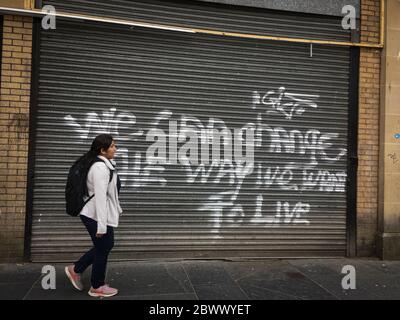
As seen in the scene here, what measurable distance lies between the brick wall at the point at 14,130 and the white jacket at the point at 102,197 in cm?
169

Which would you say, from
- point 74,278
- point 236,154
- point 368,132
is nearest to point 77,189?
point 74,278

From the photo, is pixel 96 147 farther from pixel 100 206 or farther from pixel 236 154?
pixel 236 154

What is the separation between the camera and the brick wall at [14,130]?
4902mm

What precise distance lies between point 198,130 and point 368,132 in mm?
2811

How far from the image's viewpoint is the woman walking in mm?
3691

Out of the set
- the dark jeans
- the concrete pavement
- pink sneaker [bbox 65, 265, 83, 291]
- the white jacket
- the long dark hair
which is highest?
the long dark hair

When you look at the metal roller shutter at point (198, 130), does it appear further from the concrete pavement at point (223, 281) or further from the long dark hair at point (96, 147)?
the long dark hair at point (96, 147)

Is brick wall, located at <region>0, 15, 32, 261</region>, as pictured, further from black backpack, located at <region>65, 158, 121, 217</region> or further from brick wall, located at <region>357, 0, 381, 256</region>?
brick wall, located at <region>357, 0, 381, 256</region>

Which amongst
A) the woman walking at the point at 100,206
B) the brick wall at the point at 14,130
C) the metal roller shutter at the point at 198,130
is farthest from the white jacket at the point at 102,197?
the brick wall at the point at 14,130

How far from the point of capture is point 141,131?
533cm

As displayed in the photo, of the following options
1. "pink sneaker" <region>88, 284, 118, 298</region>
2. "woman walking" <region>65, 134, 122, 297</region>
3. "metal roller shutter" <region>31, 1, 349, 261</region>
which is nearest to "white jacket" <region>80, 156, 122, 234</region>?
"woman walking" <region>65, 134, 122, 297</region>

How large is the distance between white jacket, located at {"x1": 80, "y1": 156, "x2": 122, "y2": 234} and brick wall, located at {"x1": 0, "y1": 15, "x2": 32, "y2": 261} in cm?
169

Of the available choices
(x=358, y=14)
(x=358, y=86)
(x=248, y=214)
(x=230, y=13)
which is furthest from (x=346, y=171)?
(x=230, y=13)

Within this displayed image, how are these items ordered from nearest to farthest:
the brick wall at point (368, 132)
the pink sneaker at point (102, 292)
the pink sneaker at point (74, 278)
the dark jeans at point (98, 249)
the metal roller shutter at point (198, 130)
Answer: the dark jeans at point (98, 249)
the pink sneaker at point (102, 292)
the pink sneaker at point (74, 278)
the metal roller shutter at point (198, 130)
the brick wall at point (368, 132)
